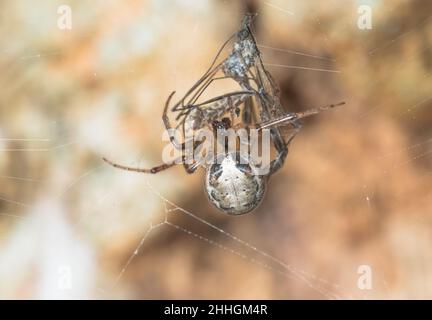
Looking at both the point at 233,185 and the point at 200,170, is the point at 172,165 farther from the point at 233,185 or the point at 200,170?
the point at 200,170

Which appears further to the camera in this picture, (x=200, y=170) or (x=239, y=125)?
(x=200, y=170)

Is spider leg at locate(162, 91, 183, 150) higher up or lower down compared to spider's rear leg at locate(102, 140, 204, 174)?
higher up

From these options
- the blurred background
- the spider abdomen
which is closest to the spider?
the spider abdomen

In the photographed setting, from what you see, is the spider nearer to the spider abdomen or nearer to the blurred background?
the spider abdomen

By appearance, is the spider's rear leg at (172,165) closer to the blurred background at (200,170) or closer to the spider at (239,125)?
the spider at (239,125)

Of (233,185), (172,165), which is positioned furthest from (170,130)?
(233,185)

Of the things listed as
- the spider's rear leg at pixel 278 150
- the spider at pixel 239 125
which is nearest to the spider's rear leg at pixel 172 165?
the spider at pixel 239 125

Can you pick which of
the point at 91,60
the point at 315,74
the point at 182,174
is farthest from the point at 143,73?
the point at 315,74
